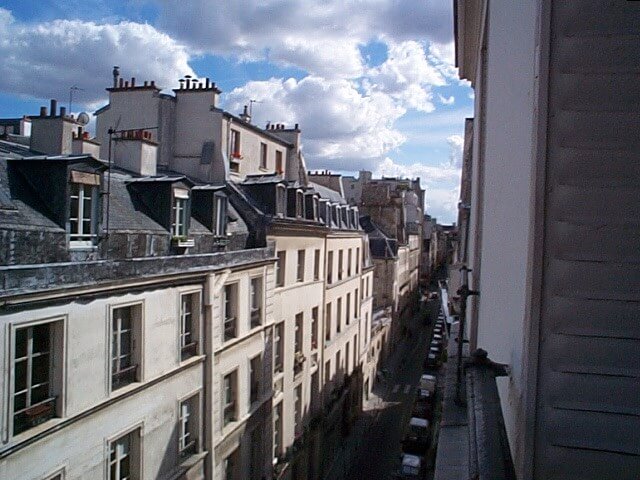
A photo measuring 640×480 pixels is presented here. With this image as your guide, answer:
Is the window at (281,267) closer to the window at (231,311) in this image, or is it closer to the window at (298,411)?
the window at (231,311)

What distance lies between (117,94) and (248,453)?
44.3 feet

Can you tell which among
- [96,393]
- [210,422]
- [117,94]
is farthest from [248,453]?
[117,94]

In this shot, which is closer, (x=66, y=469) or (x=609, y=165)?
(x=609, y=165)

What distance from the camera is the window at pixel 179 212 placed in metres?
12.7

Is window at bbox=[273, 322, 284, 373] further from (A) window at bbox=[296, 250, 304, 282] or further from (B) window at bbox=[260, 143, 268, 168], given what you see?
(B) window at bbox=[260, 143, 268, 168]

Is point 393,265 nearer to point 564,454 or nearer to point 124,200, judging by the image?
point 124,200

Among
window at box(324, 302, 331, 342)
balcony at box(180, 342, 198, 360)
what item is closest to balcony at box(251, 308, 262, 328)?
balcony at box(180, 342, 198, 360)

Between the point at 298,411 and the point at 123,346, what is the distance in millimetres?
12895

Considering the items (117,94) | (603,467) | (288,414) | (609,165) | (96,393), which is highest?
(117,94)

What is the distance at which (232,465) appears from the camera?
15.8m

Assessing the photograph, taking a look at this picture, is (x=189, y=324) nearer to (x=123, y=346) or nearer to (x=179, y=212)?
(x=123, y=346)

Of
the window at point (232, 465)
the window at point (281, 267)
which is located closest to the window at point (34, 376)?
the window at point (232, 465)

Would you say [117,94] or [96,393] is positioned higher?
Result: [117,94]

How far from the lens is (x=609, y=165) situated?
7.48 ft
